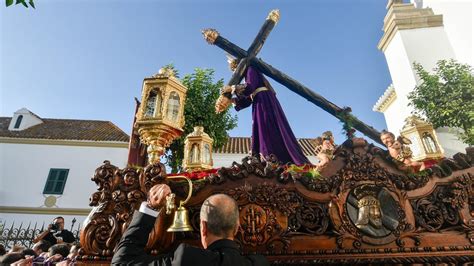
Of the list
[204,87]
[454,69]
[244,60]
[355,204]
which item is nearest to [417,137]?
[244,60]

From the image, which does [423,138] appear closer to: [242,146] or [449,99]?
[449,99]

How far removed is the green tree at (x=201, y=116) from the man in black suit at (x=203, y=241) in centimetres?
843

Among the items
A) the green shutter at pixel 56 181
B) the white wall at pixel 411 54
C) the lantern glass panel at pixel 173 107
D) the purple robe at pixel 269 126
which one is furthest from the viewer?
the green shutter at pixel 56 181

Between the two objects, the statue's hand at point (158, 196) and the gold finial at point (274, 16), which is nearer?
the statue's hand at point (158, 196)

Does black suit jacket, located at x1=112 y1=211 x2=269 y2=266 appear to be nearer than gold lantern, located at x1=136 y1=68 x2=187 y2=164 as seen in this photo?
Yes

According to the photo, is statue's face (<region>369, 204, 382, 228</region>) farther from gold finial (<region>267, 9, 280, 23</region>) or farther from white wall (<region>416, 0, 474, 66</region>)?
white wall (<region>416, 0, 474, 66</region>)

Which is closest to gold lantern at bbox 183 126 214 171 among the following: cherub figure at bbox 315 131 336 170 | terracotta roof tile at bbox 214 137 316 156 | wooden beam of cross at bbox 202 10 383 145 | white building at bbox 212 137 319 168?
wooden beam of cross at bbox 202 10 383 145

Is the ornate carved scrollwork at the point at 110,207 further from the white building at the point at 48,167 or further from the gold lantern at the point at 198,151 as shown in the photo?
the white building at the point at 48,167

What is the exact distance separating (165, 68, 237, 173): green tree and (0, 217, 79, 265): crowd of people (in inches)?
195

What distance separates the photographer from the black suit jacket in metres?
1.27

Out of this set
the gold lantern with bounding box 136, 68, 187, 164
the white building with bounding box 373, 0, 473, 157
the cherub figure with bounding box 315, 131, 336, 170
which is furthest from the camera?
the white building with bounding box 373, 0, 473, 157

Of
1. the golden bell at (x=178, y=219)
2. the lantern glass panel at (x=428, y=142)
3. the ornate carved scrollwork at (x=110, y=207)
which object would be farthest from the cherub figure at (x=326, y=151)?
the lantern glass panel at (x=428, y=142)

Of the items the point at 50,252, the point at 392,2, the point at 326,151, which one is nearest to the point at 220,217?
the point at 326,151

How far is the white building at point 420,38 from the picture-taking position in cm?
921
